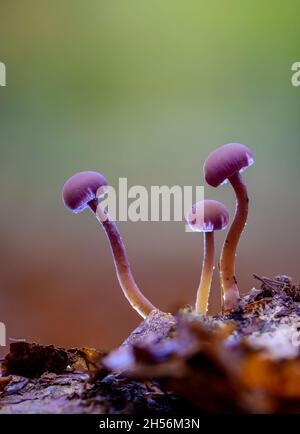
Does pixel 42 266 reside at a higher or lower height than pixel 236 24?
lower

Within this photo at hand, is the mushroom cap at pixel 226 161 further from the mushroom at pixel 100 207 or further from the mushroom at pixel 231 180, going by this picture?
the mushroom at pixel 100 207

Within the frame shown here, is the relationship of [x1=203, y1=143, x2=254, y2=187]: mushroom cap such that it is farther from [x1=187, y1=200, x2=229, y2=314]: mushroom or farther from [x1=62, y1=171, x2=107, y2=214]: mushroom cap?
[x1=62, y1=171, x2=107, y2=214]: mushroom cap

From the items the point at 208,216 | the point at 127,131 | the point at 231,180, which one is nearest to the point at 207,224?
the point at 208,216

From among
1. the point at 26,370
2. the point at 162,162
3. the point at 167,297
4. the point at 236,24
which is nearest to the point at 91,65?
the point at 162,162

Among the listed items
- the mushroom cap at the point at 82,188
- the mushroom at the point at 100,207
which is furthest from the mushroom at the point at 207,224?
the mushroom cap at the point at 82,188

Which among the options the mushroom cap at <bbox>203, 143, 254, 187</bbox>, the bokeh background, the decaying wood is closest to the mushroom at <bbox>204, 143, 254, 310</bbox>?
the mushroom cap at <bbox>203, 143, 254, 187</bbox>

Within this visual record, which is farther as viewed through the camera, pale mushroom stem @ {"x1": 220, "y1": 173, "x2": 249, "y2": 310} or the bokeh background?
the bokeh background

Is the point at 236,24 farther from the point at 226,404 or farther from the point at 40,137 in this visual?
the point at 226,404
